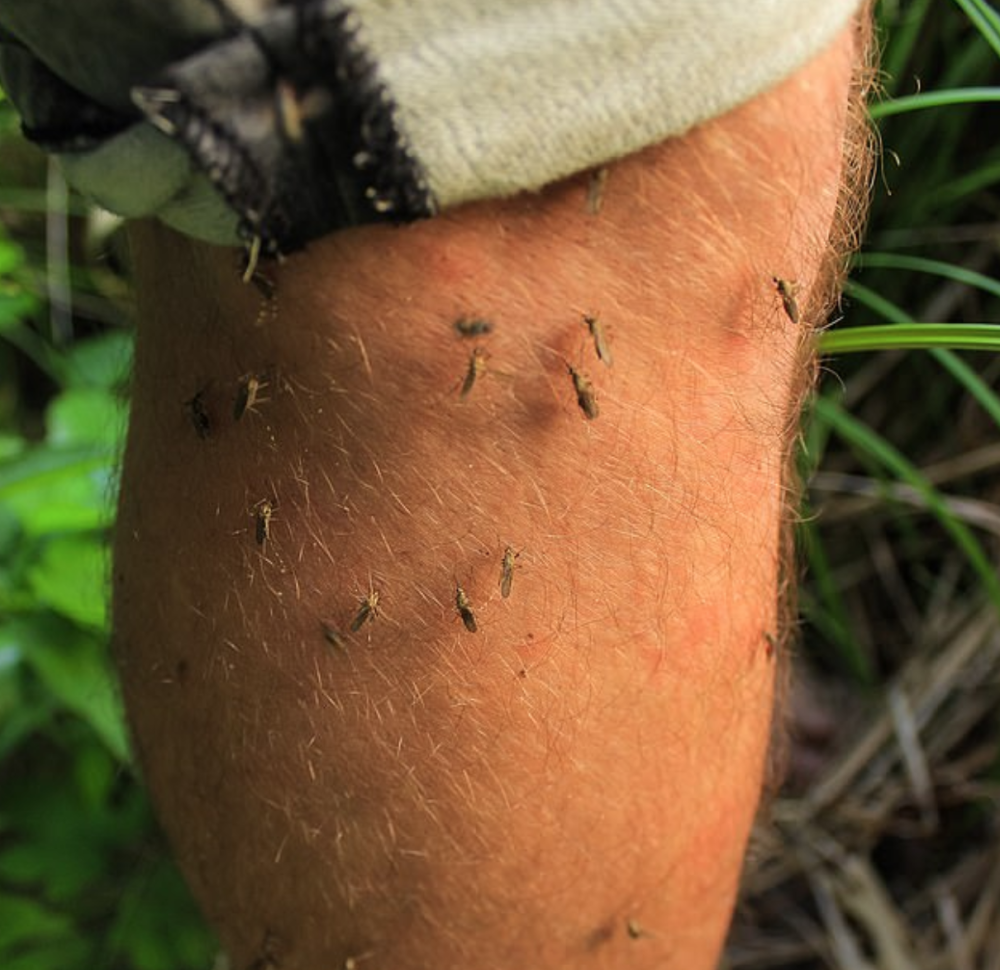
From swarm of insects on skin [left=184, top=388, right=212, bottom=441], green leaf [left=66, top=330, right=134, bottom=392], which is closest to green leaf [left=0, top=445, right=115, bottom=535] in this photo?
green leaf [left=66, top=330, right=134, bottom=392]

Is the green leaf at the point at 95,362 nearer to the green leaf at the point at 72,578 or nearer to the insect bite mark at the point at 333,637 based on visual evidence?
the green leaf at the point at 72,578

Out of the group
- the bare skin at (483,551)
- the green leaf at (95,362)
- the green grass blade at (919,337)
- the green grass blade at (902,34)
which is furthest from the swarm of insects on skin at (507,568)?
the green leaf at (95,362)

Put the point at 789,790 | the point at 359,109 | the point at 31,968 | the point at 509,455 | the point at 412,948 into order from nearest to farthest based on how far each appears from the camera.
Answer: the point at 359,109 < the point at 509,455 < the point at 412,948 < the point at 31,968 < the point at 789,790

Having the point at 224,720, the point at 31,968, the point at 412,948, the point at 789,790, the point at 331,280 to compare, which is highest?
the point at 331,280

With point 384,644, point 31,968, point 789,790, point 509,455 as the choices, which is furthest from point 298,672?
point 789,790

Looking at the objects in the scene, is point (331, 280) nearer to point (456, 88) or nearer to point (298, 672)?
point (456, 88)

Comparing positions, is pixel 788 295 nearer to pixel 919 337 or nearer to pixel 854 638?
pixel 919 337
